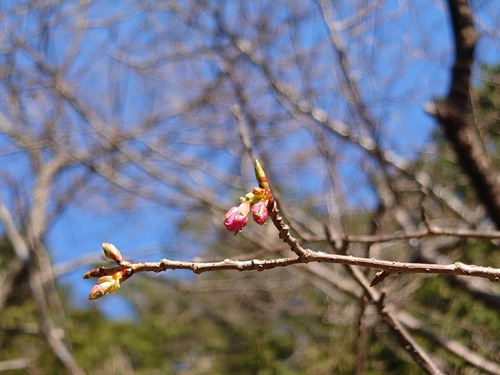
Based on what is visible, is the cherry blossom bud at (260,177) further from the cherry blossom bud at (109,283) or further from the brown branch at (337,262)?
the cherry blossom bud at (109,283)

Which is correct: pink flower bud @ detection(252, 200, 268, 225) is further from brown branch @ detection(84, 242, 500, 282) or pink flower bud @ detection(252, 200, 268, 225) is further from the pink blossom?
the pink blossom

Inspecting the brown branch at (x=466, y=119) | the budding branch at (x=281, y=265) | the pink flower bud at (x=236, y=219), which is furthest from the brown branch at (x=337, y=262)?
the brown branch at (x=466, y=119)

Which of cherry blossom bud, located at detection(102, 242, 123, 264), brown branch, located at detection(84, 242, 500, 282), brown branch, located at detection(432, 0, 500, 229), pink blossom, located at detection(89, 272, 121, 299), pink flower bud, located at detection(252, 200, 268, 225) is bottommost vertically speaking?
brown branch, located at detection(84, 242, 500, 282)

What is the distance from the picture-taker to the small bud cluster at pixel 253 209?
3.90 feet

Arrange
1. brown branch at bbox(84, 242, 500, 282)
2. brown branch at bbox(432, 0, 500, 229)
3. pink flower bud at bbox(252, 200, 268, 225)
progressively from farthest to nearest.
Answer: brown branch at bbox(432, 0, 500, 229) → pink flower bud at bbox(252, 200, 268, 225) → brown branch at bbox(84, 242, 500, 282)

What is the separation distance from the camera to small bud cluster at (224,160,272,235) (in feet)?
3.90

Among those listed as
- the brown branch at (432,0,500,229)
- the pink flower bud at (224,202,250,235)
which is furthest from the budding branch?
the brown branch at (432,0,500,229)

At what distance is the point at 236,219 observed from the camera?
1192mm

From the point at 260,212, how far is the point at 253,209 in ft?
0.05

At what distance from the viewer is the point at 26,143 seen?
21.1ft

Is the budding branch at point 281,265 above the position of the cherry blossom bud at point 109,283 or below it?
below

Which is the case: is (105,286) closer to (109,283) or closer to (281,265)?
(109,283)

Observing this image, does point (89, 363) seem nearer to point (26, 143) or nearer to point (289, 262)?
point (26, 143)

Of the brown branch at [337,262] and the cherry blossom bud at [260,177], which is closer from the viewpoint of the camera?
the brown branch at [337,262]
